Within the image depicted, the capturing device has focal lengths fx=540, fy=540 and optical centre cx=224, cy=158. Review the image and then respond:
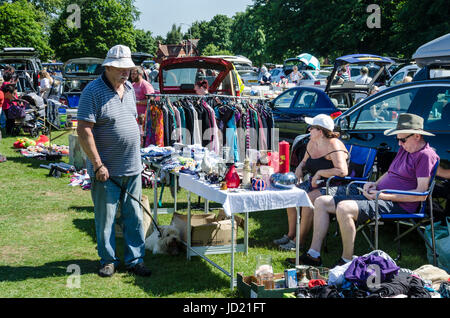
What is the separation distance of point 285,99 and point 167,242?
749 cm

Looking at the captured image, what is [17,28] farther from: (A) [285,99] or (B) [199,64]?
(B) [199,64]

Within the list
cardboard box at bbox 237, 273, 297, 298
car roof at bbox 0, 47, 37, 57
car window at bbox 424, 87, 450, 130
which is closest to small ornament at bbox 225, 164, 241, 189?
cardboard box at bbox 237, 273, 297, 298

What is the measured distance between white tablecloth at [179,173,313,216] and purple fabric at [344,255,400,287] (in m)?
0.89

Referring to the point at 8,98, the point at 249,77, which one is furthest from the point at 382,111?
the point at 249,77

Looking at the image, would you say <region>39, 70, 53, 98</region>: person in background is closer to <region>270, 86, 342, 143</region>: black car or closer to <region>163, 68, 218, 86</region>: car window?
<region>163, 68, 218, 86</region>: car window

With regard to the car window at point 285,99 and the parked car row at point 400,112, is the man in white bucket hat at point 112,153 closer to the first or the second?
the parked car row at point 400,112

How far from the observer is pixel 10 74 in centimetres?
1553

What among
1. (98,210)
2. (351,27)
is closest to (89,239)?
(98,210)

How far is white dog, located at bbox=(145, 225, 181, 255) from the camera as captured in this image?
19.6ft

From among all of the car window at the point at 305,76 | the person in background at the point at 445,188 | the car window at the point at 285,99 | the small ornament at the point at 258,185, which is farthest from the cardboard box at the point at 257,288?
the car window at the point at 305,76

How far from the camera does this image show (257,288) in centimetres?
443

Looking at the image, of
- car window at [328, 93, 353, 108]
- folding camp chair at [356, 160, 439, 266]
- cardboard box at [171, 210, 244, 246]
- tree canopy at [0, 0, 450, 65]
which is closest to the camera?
folding camp chair at [356, 160, 439, 266]

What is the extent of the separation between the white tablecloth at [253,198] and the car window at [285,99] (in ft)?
25.4

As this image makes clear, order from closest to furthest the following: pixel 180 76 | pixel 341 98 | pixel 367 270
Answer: pixel 367 270
pixel 180 76
pixel 341 98
